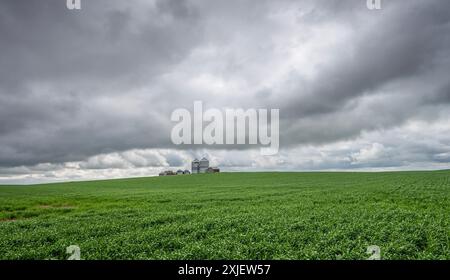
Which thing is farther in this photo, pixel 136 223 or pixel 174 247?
pixel 136 223

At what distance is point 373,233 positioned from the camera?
13.8m

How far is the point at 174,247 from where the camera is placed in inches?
500

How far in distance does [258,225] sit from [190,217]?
17.9 ft

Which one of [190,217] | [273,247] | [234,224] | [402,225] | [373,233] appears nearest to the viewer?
[273,247]
